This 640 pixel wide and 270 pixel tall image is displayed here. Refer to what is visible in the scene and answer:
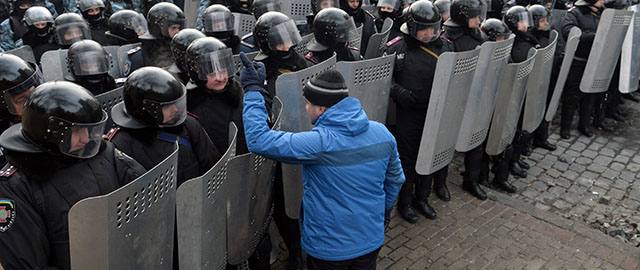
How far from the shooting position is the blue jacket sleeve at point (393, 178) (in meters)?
3.13

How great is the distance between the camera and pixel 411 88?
15.7 feet

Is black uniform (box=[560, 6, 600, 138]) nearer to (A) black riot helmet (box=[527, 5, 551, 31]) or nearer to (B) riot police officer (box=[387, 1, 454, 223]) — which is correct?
(A) black riot helmet (box=[527, 5, 551, 31])

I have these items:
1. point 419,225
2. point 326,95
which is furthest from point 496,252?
point 326,95

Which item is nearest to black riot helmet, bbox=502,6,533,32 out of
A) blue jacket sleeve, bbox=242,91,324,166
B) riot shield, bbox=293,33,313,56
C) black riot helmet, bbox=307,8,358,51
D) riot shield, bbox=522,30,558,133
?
riot shield, bbox=522,30,558,133

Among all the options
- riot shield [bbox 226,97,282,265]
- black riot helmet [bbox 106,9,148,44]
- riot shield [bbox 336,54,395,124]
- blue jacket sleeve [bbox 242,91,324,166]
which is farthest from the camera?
black riot helmet [bbox 106,9,148,44]

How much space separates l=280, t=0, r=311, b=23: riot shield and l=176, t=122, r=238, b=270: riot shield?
4465 mm

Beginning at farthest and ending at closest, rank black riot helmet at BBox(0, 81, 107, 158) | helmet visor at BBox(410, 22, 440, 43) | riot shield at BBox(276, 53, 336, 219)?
helmet visor at BBox(410, 22, 440, 43) → riot shield at BBox(276, 53, 336, 219) → black riot helmet at BBox(0, 81, 107, 158)

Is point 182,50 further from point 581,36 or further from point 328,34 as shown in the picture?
point 581,36

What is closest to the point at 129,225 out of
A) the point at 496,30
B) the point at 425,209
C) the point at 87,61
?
the point at 87,61

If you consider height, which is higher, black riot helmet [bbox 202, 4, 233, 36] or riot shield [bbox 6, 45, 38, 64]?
black riot helmet [bbox 202, 4, 233, 36]

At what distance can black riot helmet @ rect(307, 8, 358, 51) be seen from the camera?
4.58 m

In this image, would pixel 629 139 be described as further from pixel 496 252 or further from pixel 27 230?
pixel 27 230

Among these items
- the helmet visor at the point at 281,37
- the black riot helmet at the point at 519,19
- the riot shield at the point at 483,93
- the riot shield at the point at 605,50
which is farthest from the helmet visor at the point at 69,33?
the riot shield at the point at 605,50

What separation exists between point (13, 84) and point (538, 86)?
16.9 ft
